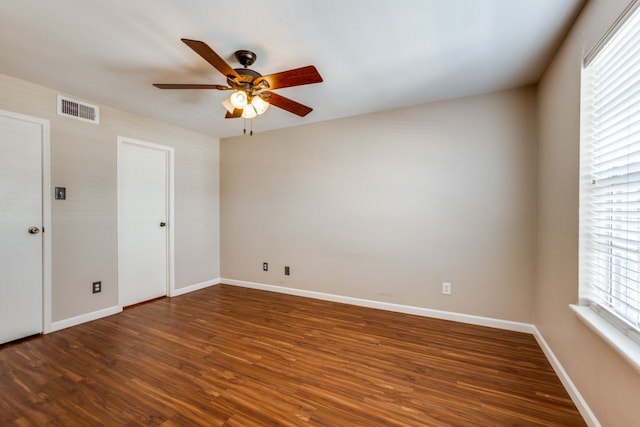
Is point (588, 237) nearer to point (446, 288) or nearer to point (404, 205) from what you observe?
point (446, 288)

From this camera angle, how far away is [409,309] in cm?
312

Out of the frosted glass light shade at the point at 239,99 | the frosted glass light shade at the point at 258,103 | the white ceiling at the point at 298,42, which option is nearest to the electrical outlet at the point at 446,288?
the white ceiling at the point at 298,42

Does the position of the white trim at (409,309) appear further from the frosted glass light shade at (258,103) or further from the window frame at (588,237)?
the frosted glass light shade at (258,103)

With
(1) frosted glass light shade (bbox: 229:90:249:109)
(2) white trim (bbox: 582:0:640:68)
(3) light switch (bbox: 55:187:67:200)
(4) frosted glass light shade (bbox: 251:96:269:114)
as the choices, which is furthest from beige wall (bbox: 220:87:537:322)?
(3) light switch (bbox: 55:187:67:200)

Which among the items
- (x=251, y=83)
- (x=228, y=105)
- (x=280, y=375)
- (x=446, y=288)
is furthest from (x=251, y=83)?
(x=446, y=288)

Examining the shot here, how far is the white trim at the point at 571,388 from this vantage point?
58.6 inches

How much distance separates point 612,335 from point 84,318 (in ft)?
13.8

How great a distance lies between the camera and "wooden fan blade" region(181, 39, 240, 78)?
4.92ft

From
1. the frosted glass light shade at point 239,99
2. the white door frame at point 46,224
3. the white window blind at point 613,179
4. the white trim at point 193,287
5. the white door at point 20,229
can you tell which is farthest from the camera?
the white trim at point 193,287

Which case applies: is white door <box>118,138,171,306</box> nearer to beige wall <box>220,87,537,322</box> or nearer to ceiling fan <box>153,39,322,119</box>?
beige wall <box>220,87,537,322</box>

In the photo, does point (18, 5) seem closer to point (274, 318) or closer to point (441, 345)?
point (274, 318)

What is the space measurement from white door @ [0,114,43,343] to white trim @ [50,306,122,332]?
12 centimetres

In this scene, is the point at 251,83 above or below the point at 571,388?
above

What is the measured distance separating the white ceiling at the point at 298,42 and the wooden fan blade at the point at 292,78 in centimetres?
25
